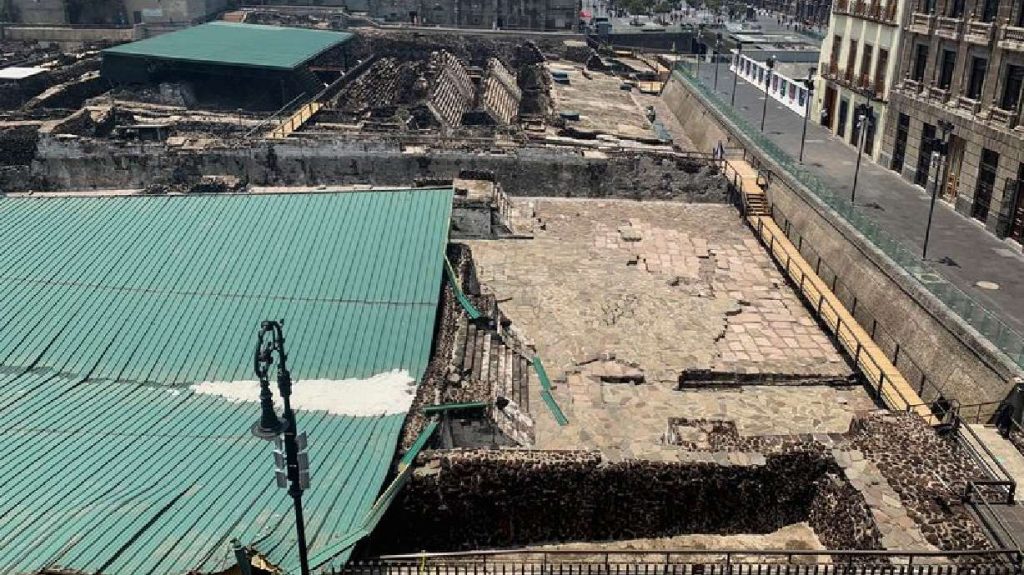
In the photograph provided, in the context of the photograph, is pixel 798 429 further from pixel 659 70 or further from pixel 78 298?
pixel 659 70

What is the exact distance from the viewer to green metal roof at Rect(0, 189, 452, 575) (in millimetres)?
12391

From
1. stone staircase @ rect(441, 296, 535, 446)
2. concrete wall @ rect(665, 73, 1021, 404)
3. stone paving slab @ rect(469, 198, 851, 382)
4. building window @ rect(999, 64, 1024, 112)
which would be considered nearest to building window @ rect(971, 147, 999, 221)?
building window @ rect(999, 64, 1024, 112)

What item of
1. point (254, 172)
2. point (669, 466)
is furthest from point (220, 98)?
point (669, 466)

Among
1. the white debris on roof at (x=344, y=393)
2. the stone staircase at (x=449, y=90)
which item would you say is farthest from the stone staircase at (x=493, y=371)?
the stone staircase at (x=449, y=90)

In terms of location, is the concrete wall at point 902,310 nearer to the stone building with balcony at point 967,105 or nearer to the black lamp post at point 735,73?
the stone building with balcony at point 967,105

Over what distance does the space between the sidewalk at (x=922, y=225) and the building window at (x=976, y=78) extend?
4144 mm

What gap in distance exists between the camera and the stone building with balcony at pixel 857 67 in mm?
37125

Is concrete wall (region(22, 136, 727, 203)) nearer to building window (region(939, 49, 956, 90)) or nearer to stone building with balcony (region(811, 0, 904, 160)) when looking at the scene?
stone building with balcony (region(811, 0, 904, 160))

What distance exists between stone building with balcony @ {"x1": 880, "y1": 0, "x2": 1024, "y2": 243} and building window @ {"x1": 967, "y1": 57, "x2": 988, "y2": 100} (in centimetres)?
4

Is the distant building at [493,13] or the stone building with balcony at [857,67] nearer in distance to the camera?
the stone building with balcony at [857,67]

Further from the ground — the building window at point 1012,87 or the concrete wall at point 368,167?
the building window at point 1012,87

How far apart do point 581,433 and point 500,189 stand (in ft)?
57.4

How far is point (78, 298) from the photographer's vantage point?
1941 cm

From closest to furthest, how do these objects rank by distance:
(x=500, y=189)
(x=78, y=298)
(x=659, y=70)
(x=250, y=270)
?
(x=78, y=298) → (x=250, y=270) → (x=500, y=189) → (x=659, y=70)
